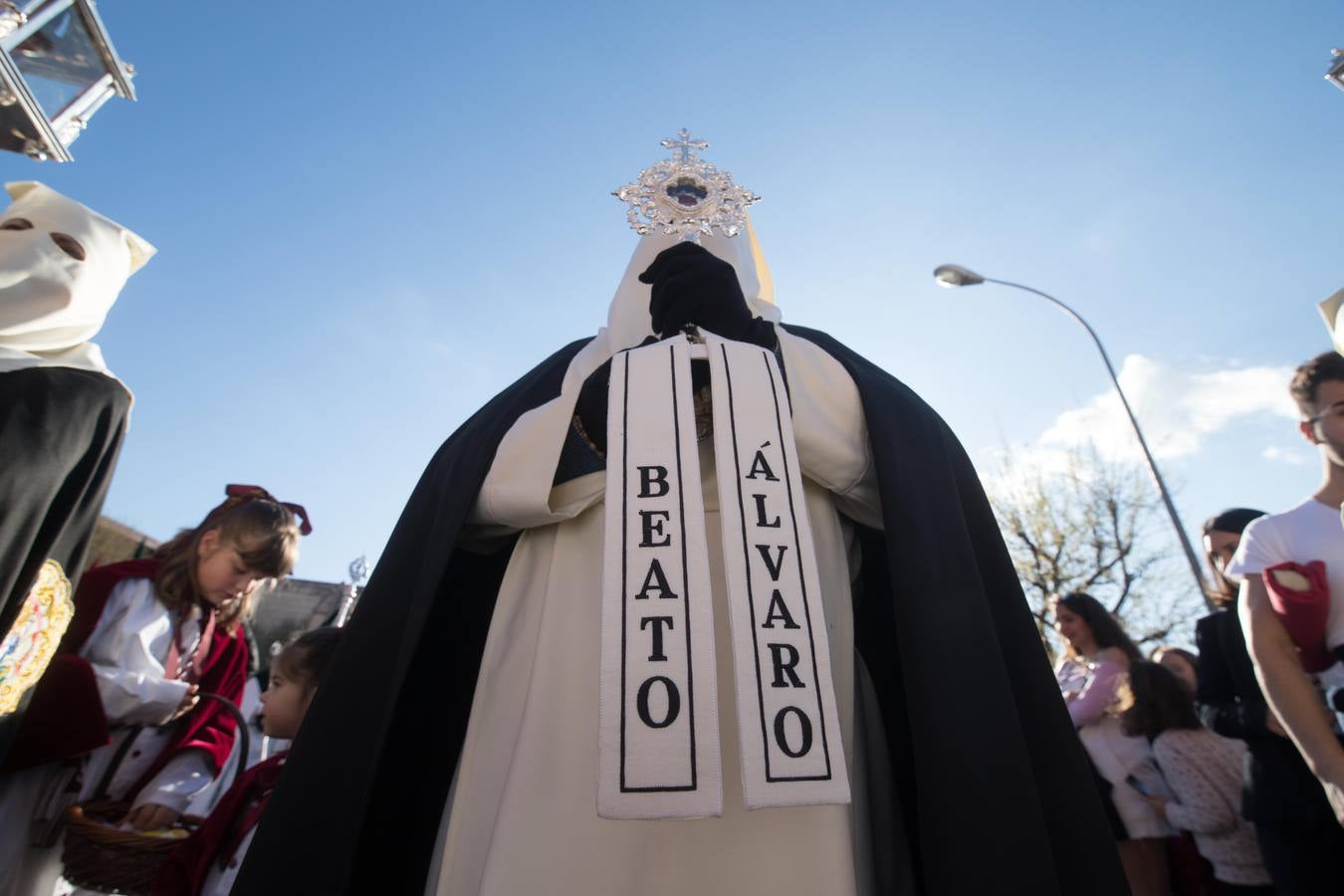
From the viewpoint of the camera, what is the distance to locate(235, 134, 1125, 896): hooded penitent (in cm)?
112

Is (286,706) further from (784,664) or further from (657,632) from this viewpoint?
(784,664)

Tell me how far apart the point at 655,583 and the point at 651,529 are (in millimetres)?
112

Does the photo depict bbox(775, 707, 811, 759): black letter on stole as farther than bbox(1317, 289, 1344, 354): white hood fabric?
No

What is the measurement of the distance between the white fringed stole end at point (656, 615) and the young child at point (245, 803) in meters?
1.42

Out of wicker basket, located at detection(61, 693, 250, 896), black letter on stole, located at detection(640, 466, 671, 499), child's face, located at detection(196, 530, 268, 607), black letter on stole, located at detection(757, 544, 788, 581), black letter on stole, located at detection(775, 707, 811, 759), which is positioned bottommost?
wicker basket, located at detection(61, 693, 250, 896)

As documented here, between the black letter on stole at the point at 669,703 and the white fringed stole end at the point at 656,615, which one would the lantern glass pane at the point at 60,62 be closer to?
the white fringed stole end at the point at 656,615

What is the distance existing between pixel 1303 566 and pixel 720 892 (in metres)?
2.26

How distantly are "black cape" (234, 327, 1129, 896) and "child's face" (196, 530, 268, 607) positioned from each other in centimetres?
179

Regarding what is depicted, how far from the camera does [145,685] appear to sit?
2.68m

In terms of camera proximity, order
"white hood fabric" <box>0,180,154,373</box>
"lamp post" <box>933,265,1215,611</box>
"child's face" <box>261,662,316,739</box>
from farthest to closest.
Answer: "lamp post" <box>933,265,1215,611</box> → "child's face" <box>261,662,316,739</box> → "white hood fabric" <box>0,180,154,373</box>

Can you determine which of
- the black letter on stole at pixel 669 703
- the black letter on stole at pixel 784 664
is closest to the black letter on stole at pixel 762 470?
the black letter on stole at pixel 784 664

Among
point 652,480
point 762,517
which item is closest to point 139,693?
point 652,480

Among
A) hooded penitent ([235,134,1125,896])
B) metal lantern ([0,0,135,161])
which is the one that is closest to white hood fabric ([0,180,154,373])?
metal lantern ([0,0,135,161])

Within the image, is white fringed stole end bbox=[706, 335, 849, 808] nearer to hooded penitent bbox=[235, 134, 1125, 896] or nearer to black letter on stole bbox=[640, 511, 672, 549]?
hooded penitent bbox=[235, 134, 1125, 896]
